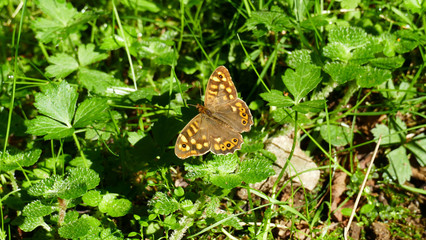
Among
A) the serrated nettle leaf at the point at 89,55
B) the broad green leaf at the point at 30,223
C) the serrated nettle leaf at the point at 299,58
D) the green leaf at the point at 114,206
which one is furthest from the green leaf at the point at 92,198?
the serrated nettle leaf at the point at 299,58

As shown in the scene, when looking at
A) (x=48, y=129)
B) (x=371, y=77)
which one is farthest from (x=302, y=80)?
(x=48, y=129)

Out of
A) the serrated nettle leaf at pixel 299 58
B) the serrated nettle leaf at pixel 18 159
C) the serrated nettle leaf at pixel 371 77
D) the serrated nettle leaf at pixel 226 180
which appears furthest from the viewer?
the serrated nettle leaf at pixel 299 58

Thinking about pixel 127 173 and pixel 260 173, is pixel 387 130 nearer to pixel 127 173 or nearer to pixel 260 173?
pixel 260 173

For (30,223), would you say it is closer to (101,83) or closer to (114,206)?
(114,206)

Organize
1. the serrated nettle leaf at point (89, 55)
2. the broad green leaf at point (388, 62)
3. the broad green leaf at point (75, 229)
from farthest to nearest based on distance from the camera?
the serrated nettle leaf at point (89, 55)
the broad green leaf at point (388, 62)
the broad green leaf at point (75, 229)

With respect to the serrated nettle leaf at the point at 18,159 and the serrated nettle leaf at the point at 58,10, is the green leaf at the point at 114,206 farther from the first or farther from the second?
the serrated nettle leaf at the point at 58,10
